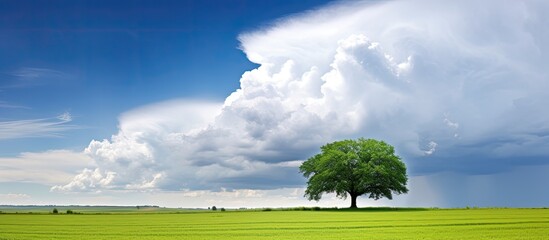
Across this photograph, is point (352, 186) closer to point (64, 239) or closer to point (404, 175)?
point (404, 175)

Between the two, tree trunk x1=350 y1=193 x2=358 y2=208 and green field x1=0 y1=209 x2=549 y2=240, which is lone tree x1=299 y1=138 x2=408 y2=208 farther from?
green field x1=0 y1=209 x2=549 y2=240

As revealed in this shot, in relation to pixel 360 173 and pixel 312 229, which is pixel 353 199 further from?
pixel 312 229

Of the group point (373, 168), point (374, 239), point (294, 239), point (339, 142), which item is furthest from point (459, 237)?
point (339, 142)

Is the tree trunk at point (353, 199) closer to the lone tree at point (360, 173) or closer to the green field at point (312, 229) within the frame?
the lone tree at point (360, 173)

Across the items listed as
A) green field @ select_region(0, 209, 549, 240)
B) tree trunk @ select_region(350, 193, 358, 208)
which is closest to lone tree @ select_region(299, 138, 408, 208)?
tree trunk @ select_region(350, 193, 358, 208)

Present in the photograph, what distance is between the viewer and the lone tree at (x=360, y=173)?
275ft

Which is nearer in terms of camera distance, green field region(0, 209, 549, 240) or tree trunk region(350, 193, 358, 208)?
green field region(0, 209, 549, 240)

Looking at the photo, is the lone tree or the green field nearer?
the green field

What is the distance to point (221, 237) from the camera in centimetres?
3148

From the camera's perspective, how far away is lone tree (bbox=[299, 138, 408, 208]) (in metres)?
83.8

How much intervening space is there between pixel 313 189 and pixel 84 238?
58121mm

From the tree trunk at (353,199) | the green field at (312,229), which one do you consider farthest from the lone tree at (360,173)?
the green field at (312,229)

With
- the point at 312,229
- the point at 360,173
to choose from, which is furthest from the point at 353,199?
the point at 312,229

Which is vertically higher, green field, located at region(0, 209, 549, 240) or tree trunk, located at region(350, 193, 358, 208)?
tree trunk, located at region(350, 193, 358, 208)
